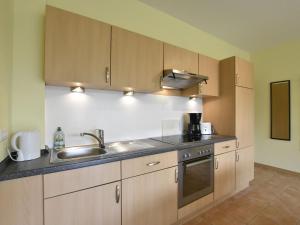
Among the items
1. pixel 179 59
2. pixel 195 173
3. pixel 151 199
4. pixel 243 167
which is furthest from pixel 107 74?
pixel 243 167

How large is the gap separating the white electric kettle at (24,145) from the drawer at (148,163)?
70 cm

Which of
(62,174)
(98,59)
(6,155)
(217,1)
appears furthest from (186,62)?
(6,155)

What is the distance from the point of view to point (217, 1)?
7.09ft

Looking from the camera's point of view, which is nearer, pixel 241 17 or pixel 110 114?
pixel 110 114

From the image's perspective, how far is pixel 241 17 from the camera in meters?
→ 2.54

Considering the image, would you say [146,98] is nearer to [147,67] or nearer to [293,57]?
[147,67]

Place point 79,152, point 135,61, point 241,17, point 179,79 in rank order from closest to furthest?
point 79,152 → point 135,61 → point 179,79 → point 241,17

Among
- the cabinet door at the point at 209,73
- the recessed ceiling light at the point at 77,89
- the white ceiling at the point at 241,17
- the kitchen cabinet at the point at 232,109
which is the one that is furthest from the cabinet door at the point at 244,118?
the recessed ceiling light at the point at 77,89

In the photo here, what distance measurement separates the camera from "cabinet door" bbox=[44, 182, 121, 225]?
1159 millimetres

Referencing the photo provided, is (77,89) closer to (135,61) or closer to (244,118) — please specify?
(135,61)

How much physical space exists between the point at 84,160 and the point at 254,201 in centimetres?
240

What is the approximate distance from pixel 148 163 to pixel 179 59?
1.37m

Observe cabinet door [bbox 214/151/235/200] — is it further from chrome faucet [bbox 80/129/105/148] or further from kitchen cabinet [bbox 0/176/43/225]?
kitchen cabinet [bbox 0/176/43/225]

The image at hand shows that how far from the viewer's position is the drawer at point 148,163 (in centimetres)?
146
